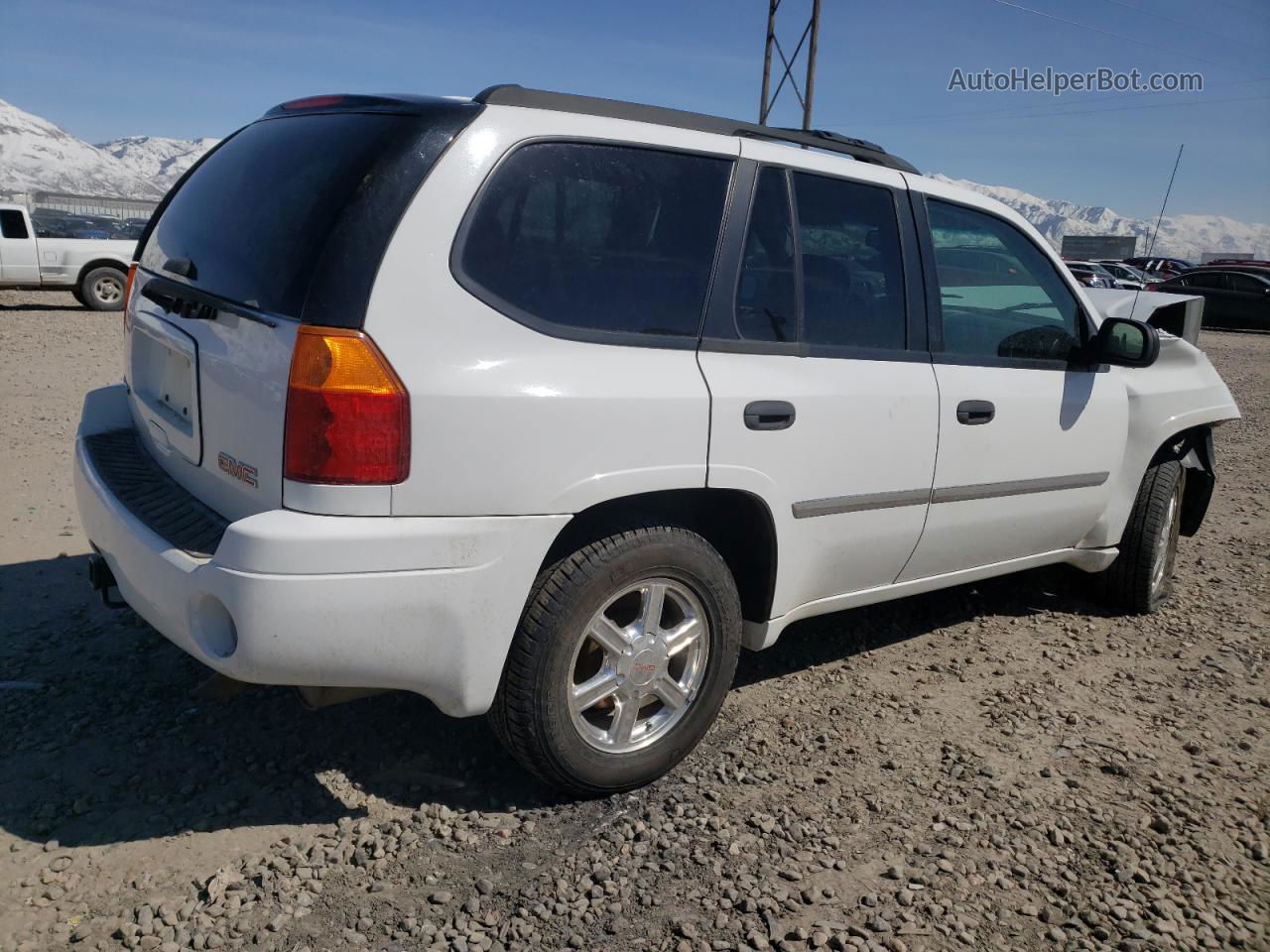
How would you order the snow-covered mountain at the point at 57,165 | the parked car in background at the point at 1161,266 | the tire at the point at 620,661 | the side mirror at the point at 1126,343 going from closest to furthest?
1. the tire at the point at 620,661
2. the side mirror at the point at 1126,343
3. the parked car in background at the point at 1161,266
4. the snow-covered mountain at the point at 57,165

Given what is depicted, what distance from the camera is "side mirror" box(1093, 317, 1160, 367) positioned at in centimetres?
388

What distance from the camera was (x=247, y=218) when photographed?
271cm

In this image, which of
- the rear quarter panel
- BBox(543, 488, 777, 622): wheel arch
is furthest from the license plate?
BBox(543, 488, 777, 622): wheel arch

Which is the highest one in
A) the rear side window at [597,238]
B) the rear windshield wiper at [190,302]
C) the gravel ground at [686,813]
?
the rear side window at [597,238]

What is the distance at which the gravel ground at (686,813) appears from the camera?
2.41 meters

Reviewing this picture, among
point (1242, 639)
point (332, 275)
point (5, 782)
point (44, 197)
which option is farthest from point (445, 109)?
point (44, 197)

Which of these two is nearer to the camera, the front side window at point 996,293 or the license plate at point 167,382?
the license plate at point 167,382

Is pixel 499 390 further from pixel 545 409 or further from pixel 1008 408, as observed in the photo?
pixel 1008 408

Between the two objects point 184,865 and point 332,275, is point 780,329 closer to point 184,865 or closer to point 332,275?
point 332,275

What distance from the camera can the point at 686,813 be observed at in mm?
2869

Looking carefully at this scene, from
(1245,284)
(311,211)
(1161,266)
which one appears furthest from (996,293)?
(1161,266)

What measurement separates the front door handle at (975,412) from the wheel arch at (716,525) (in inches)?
36.8

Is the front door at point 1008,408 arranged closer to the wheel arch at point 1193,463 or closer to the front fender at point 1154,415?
the front fender at point 1154,415

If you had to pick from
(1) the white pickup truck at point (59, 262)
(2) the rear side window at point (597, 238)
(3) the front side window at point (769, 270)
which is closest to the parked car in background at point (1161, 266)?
(1) the white pickup truck at point (59, 262)
